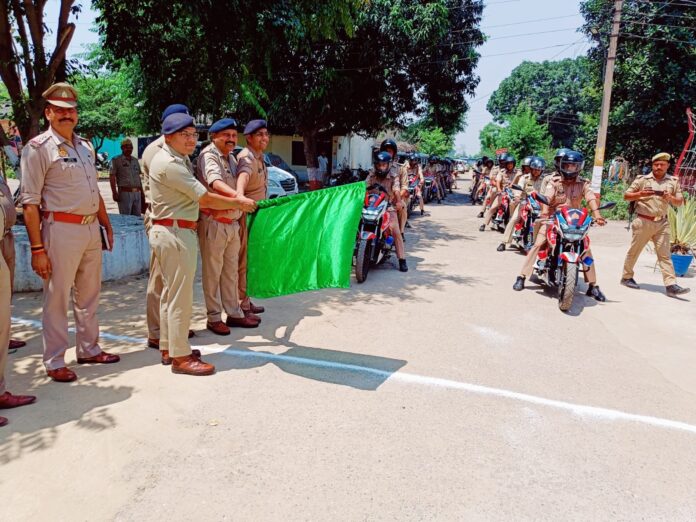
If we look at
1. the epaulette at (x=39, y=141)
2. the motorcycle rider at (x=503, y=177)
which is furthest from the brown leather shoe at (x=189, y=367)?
the motorcycle rider at (x=503, y=177)

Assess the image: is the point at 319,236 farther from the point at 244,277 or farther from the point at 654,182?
the point at 654,182

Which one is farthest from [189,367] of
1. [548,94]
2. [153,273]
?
[548,94]

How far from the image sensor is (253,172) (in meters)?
5.16

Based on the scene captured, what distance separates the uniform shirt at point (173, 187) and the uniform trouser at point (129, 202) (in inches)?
237

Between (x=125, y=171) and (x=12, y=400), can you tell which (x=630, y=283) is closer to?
(x=12, y=400)

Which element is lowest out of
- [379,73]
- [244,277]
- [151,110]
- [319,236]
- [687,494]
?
[687,494]

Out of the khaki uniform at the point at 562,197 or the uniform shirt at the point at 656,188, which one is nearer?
the khaki uniform at the point at 562,197

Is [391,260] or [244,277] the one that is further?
[391,260]

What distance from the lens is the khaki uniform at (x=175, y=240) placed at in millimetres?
3926

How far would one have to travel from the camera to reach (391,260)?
921 centimetres

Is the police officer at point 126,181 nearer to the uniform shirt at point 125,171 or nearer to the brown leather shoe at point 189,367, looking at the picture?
the uniform shirt at point 125,171

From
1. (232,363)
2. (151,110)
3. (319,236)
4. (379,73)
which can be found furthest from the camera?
(379,73)

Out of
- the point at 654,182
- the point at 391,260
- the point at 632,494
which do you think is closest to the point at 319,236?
the point at 632,494

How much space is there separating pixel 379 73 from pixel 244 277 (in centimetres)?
→ 1616
